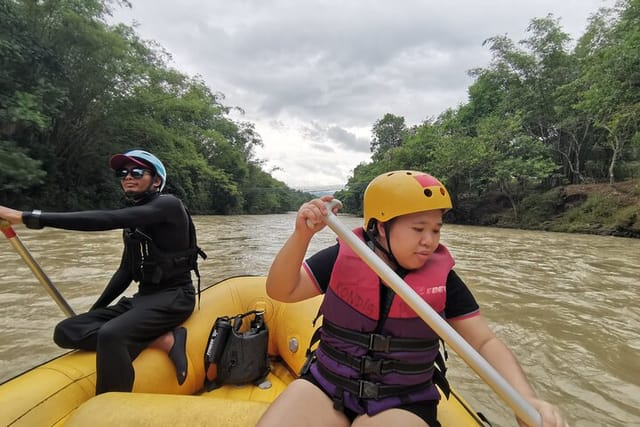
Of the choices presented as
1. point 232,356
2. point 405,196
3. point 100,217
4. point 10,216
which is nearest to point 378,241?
point 405,196

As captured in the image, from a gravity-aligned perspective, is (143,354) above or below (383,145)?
below

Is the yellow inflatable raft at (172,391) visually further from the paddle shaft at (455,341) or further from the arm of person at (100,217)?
the arm of person at (100,217)

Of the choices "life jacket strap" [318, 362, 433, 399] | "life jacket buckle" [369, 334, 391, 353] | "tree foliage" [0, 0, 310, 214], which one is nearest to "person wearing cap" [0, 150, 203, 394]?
"life jacket strap" [318, 362, 433, 399]

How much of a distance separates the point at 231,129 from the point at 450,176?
25450 millimetres

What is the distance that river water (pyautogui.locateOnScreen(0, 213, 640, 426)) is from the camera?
2.42 m

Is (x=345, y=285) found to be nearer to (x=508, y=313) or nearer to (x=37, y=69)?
(x=508, y=313)

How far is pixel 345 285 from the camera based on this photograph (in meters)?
1.33

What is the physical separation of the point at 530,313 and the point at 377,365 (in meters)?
3.67

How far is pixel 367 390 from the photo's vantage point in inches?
45.6

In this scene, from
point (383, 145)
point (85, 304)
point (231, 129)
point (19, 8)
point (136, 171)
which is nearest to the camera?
point (136, 171)

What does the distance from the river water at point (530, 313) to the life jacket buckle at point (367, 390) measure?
4.87ft

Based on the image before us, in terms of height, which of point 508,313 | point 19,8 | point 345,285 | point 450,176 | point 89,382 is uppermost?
point 19,8

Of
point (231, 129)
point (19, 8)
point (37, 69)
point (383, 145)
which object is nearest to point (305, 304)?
point (37, 69)

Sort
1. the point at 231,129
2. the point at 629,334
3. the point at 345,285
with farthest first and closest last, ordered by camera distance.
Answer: the point at 231,129
the point at 629,334
the point at 345,285
